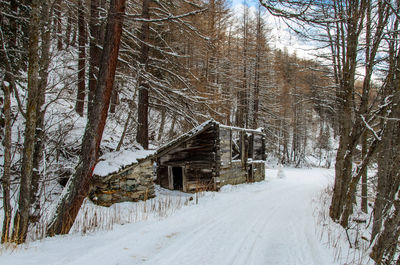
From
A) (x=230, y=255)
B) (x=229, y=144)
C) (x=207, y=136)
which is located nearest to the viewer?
(x=230, y=255)

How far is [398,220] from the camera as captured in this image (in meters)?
4.59

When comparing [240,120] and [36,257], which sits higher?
[240,120]

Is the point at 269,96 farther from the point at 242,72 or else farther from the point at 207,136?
the point at 207,136

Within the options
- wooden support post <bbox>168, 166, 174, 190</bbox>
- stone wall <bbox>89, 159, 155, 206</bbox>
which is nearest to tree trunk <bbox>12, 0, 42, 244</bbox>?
stone wall <bbox>89, 159, 155, 206</bbox>

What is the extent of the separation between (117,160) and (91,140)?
11.8ft

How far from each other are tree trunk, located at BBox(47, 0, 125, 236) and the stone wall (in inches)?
118

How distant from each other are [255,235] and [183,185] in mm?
6255

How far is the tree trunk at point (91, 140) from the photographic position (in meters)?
4.39

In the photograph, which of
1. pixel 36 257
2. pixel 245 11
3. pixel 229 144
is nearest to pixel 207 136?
pixel 229 144

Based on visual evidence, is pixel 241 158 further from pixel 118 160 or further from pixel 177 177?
pixel 118 160

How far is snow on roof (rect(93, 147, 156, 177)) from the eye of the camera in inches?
300

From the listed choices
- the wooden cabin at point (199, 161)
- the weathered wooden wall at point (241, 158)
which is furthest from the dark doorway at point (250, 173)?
the wooden cabin at point (199, 161)

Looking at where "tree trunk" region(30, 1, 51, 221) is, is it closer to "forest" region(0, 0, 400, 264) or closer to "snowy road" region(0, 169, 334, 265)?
"forest" region(0, 0, 400, 264)

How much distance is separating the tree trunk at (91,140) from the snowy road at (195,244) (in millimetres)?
416
